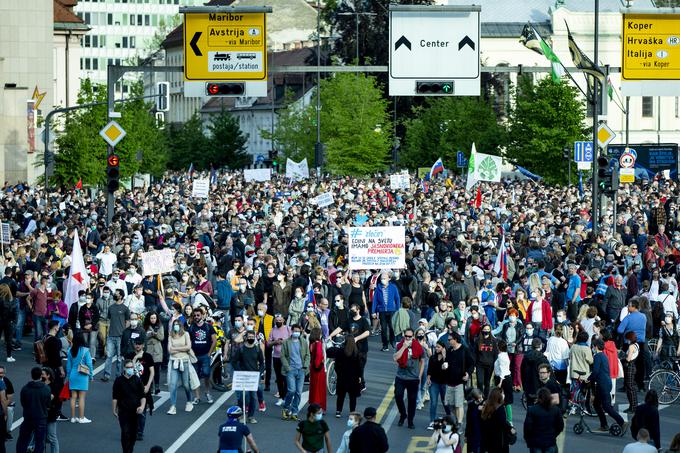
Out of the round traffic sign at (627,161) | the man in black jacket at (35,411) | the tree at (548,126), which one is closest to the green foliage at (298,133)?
the tree at (548,126)

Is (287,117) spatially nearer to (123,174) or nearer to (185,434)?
(123,174)

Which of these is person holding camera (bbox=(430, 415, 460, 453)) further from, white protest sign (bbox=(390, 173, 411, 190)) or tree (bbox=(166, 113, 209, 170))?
tree (bbox=(166, 113, 209, 170))

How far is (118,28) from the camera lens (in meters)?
180

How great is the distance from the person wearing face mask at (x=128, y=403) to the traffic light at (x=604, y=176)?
47.5ft

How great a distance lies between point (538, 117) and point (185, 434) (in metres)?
54.3

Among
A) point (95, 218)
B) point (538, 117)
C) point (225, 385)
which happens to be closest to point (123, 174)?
point (538, 117)

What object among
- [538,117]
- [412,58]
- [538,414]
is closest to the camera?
[538,414]

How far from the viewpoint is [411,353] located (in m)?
20.9

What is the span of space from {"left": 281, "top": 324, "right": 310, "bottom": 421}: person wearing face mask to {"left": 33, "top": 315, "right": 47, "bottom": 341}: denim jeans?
6.78 meters

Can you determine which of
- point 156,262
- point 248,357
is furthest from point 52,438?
point 156,262

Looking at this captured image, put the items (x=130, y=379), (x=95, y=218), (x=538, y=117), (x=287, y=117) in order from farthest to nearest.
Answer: (x=287, y=117)
(x=538, y=117)
(x=95, y=218)
(x=130, y=379)

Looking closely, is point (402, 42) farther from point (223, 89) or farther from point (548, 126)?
point (548, 126)

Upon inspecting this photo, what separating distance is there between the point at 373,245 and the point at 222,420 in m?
8.40

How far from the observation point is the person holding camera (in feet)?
53.3
